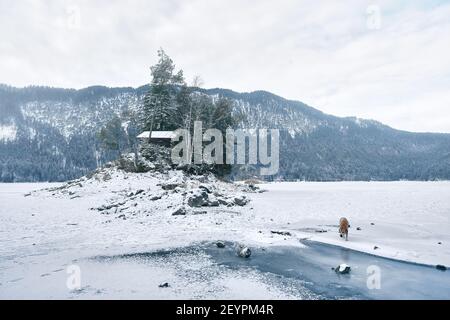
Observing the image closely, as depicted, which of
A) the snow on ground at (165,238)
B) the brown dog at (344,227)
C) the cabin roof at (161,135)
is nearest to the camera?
the snow on ground at (165,238)

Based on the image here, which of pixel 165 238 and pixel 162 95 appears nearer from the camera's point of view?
pixel 165 238

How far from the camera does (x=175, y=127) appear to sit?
51.2m

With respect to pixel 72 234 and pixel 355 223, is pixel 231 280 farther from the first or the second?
pixel 355 223

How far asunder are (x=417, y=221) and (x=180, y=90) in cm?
4143

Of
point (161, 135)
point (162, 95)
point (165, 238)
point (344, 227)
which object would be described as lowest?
point (165, 238)

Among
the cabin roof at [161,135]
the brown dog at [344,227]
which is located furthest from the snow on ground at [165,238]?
the cabin roof at [161,135]

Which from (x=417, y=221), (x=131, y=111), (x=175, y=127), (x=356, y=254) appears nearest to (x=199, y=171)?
(x=175, y=127)

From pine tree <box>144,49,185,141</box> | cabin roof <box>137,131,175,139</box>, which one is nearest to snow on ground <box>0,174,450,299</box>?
cabin roof <box>137,131,175,139</box>

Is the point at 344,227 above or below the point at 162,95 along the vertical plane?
below

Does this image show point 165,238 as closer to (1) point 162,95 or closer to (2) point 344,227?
(2) point 344,227

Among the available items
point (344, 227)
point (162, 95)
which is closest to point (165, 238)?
point (344, 227)

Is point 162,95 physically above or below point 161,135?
above

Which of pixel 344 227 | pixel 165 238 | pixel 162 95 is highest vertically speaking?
pixel 162 95

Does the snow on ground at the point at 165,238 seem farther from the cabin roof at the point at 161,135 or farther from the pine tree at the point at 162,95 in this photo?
the pine tree at the point at 162,95
